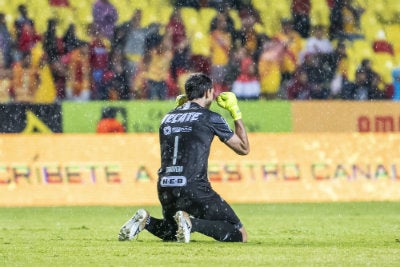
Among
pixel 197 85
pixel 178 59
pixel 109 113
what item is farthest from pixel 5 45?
pixel 197 85

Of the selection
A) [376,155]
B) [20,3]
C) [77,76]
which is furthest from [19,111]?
[376,155]

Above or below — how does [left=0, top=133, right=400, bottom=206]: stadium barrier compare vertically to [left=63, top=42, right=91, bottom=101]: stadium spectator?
below

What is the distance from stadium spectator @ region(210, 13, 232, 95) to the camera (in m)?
18.5

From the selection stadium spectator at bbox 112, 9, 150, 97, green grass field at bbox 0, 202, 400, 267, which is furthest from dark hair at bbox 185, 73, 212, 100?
stadium spectator at bbox 112, 9, 150, 97

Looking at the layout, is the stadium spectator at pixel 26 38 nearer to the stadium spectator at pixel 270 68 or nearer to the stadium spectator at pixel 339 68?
the stadium spectator at pixel 270 68

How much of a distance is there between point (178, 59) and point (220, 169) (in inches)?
139

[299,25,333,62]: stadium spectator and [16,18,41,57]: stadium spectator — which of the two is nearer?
[16,18,41,57]: stadium spectator

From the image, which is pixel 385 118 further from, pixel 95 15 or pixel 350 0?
pixel 95 15

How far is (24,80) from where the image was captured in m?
17.6

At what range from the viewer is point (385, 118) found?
59.0 ft

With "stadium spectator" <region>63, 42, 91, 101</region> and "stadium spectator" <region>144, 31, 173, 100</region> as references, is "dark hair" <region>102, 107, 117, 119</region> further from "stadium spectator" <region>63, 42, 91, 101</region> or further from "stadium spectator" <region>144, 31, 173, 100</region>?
"stadium spectator" <region>144, 31, 173, 100</region>

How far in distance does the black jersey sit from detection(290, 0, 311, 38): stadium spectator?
10.6m

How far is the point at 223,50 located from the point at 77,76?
2.73 meters

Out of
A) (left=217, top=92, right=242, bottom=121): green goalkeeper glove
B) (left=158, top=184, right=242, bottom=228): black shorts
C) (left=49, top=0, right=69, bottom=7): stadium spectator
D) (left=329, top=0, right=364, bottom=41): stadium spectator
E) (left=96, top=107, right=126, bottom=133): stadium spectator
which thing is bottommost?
(left=158, top=184, right=242, bottom=228): black shorts
